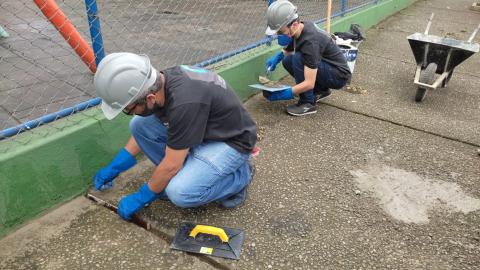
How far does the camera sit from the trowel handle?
2164mm

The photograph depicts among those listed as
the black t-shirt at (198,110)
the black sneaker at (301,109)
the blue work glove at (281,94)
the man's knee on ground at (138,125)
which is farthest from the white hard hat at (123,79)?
the black sneaker at (301,109)

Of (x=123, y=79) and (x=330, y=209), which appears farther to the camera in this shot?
(x=330, y=209)

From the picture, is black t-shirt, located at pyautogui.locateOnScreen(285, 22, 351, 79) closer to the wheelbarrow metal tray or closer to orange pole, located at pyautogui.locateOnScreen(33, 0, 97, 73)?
the wheelbarrow metal tray

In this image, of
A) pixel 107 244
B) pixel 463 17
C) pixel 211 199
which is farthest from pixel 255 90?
pixel 463 17

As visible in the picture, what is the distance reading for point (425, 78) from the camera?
4.20 m

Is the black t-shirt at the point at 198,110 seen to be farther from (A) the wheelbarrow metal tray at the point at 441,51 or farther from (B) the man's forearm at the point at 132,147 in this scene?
(A) the wheelbarrow metal tray at the point at 441,51

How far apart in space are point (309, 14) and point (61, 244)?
18.9 ft

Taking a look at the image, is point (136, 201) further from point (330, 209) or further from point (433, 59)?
point (433, 59)

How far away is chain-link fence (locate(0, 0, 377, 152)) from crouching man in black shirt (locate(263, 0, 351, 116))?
56 cm

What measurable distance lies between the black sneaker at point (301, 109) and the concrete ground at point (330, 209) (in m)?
0.07

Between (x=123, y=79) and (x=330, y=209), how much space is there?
157 cm

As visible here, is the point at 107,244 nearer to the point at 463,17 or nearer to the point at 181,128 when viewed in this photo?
the point at 181,128

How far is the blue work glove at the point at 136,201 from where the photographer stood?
220 cm

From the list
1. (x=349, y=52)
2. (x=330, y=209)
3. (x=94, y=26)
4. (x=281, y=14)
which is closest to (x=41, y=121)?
(x=94, y=26)
